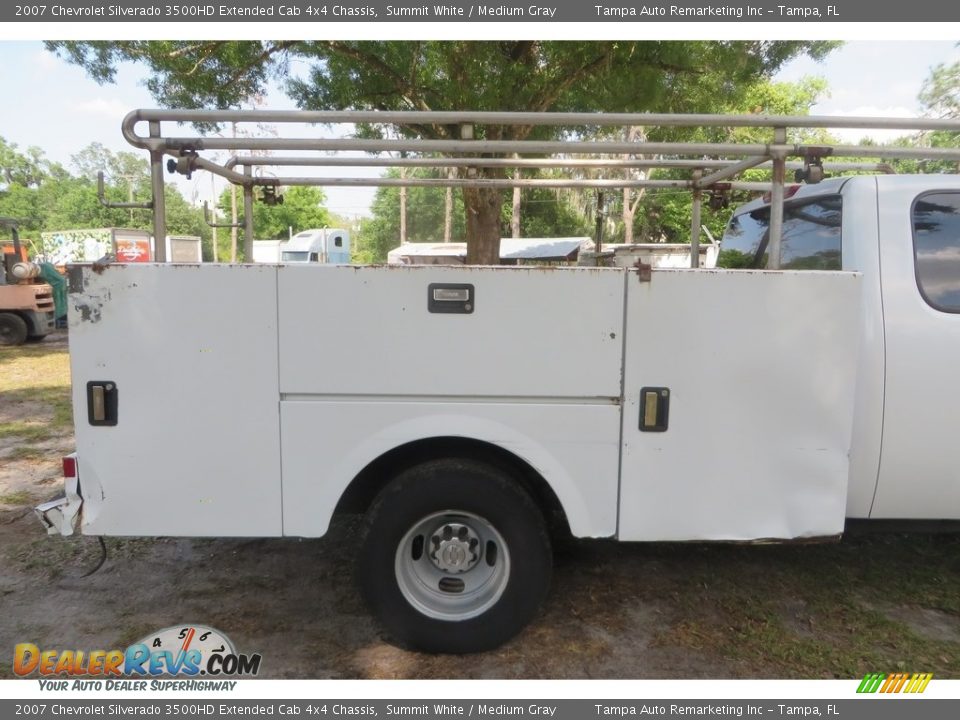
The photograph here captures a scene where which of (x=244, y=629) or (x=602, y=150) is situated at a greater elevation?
(x=602, y=150)

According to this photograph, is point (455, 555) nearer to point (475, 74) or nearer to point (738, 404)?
point (738, 404)

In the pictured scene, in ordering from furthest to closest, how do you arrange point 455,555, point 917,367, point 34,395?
point 34,395
point 917,367
point 455,555

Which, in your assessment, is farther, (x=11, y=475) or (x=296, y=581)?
(x=11, y=475)

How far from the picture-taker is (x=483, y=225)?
7863 mm

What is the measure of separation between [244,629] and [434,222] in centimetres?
5335

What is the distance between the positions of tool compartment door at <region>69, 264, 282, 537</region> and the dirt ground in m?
0.75

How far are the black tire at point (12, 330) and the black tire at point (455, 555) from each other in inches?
568

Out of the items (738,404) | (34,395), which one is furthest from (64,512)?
(34,395)

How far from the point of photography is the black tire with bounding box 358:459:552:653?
8.92 feet

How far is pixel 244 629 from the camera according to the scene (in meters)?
3.12

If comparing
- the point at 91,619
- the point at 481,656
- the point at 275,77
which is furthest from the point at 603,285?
the point at 275,77

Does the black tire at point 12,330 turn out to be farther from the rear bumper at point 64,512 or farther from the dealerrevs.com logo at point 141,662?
the rear bumper at point 64,512

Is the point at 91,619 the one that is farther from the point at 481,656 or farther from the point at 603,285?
the point at 603,285

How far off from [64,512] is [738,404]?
113 inches
